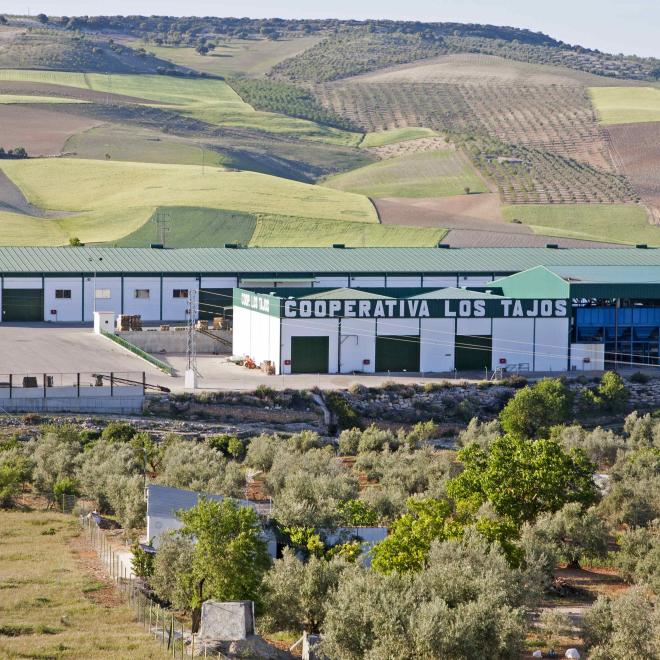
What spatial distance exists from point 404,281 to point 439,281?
83.8 inches

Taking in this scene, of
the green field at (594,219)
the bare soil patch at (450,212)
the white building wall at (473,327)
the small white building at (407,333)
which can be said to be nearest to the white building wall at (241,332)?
the small white building at (407,333)

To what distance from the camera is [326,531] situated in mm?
36625

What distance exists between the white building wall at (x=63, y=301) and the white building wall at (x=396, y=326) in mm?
20342

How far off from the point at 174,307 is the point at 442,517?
5249 centimetres

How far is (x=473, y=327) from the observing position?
74188 millimetres

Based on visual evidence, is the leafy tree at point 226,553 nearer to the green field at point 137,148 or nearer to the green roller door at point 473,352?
the green roller door at point 473,352

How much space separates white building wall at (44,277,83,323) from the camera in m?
84.8

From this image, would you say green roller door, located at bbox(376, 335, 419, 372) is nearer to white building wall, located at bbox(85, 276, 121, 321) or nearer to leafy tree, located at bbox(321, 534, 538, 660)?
white building wall, located at bbox(85, 276, 121, 321)

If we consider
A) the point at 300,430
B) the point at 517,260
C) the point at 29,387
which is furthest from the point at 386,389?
the point at 517,260

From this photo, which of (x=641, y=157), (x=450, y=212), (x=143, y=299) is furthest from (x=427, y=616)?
(x=641, y=157)

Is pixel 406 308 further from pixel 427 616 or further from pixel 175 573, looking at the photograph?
pixel 427 616

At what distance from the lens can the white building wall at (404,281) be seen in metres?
87.8

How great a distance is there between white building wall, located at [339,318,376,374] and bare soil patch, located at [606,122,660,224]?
313 feet

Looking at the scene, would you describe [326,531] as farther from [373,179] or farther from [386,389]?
[373,179]
